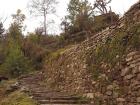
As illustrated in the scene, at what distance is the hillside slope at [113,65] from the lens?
8164 millimetres

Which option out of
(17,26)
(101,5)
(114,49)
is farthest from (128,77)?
(17,26)

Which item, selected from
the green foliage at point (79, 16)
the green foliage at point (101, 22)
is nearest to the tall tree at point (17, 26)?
the green foliage at point (79, 16)

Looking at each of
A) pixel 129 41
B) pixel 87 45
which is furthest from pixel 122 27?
pixel 87 45

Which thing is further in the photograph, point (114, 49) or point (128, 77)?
point (114, 49)

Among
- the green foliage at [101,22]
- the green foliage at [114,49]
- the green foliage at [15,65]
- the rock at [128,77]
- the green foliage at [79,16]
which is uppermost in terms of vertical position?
the green foliage at [79,16]

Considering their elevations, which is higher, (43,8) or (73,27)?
(43,8)

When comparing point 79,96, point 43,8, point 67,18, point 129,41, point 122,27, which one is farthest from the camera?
point 43,8

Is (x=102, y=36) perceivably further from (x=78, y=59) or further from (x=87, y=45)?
(x=78, y=59)

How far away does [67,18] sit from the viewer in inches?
1118

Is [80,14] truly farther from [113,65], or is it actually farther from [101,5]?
[113,65]

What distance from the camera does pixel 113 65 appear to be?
9156 millimetres

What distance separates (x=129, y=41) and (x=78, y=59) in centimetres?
439

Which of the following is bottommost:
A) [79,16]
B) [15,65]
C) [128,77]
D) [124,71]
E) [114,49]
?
[128,77]

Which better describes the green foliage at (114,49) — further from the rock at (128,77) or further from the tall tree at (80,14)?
the tall tree at (80,14)
